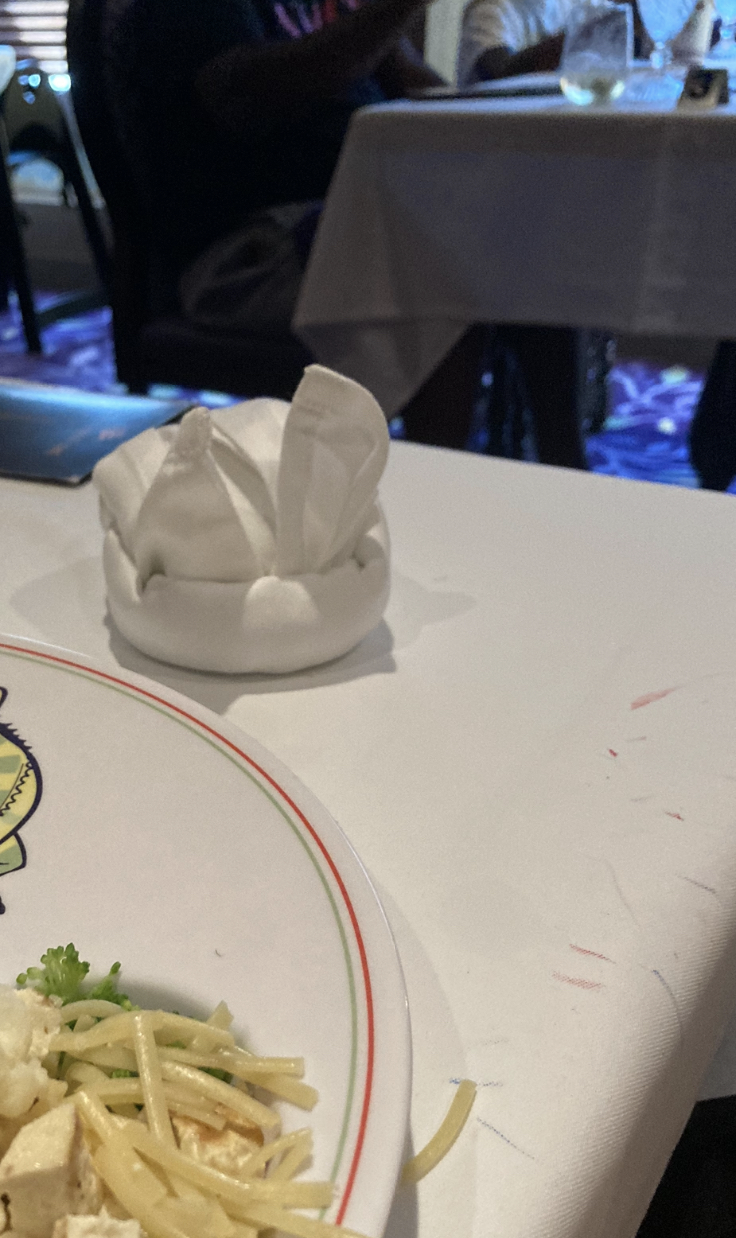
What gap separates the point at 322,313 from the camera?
1.57 m

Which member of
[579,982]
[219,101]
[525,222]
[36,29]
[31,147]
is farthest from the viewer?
[36,29]

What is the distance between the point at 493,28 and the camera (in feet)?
7.88

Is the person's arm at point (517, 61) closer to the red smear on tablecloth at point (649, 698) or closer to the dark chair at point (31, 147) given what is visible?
the dark chair at point (31, 147)

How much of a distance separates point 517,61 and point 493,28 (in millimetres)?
181

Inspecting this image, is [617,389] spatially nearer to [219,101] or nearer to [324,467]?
[219,101]

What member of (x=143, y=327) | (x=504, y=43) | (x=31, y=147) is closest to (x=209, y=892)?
(x=143, y=327)

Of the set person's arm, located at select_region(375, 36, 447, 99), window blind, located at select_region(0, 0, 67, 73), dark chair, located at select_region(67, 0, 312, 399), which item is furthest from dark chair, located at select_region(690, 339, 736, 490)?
window blind, located at select_region(0, 0, 67, 73)

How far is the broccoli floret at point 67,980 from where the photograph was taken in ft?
0.88

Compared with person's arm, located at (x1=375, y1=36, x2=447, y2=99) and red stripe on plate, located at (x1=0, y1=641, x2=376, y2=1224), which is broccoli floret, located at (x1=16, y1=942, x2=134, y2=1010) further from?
person's arm, located at (x1=375, y1=36, x2=447, y2=99)

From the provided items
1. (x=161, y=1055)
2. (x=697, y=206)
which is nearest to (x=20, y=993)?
(x=161, y=1055)

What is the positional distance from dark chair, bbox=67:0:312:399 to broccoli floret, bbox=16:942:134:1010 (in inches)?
60.3

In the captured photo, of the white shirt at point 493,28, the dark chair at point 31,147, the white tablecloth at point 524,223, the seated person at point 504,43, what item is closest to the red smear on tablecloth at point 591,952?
the white tablecloth at point 524,223

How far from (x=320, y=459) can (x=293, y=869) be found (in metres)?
0.21

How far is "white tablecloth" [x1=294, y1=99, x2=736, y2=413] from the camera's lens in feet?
4.44
